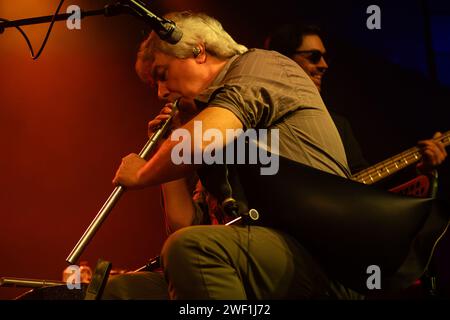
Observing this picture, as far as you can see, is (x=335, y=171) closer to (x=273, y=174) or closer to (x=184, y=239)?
(x=273, y=174)

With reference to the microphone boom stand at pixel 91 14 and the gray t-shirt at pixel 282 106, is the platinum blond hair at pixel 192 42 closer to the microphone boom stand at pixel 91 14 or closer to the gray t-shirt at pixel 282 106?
the microphone boom stand at pixel 91 14

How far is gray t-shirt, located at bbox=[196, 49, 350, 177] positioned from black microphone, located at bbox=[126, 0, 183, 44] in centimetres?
24

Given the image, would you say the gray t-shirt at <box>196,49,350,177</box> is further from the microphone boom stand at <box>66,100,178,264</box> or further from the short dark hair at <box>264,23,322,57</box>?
the short dark hair at <box>264,23,322,57</box>

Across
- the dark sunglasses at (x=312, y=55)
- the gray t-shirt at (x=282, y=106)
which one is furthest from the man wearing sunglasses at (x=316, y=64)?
the gray t-shirt at (x=282, y=106)

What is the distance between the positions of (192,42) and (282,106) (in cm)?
60

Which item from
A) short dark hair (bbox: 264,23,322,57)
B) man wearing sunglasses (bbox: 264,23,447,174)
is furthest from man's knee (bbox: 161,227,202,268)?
short dark hair (bbox: 264,23,322,57)

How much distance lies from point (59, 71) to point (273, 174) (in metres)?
2.69

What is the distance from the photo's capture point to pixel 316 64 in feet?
11.5

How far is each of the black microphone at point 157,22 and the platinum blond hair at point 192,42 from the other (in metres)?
0.28

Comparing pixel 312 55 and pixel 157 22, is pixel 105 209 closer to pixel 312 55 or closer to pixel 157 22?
pixel 157 22

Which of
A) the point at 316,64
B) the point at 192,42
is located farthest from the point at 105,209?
the point at 316,64

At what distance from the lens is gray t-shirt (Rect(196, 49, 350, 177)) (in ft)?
5.41

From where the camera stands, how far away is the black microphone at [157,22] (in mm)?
1863

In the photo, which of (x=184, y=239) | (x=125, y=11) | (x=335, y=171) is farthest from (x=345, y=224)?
(x=125, y=11)
